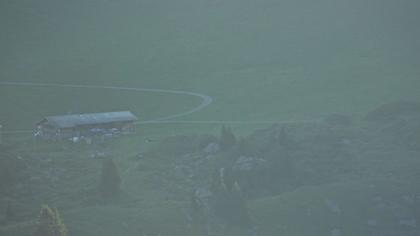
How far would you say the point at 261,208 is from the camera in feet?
188

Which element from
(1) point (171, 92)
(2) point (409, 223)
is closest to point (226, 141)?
(2) point (409, 223)

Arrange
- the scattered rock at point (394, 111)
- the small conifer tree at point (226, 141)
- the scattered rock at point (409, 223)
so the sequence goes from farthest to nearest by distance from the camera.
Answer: the scattered rock at point (394, 111), the small conifer tree at point (226, 141), the scattered rock at point (409, 223)

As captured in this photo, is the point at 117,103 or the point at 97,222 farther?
the point at 117,103

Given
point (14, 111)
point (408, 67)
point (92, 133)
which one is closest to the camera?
point (92, 133)

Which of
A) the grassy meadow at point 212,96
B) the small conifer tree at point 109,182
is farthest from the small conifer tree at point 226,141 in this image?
the small conifer tree at point 109,182

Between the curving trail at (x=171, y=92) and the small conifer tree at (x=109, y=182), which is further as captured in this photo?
the curving trail at (x=171, y=92)

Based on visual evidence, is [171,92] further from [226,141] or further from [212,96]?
[226,141]

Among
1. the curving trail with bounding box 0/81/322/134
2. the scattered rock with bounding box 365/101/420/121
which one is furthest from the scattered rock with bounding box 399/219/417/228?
the curving trail with bounding box 0/81/322/134

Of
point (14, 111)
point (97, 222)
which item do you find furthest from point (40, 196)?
point (14, 111)

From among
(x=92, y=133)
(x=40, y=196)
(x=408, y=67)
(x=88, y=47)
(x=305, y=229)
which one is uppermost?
(x=88, y=47)

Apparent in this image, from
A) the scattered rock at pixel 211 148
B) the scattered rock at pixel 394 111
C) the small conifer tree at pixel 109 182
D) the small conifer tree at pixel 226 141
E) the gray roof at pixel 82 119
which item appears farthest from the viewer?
the scattered rock at pixel 394 111

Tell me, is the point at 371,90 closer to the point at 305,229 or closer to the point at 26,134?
the point at 26,134

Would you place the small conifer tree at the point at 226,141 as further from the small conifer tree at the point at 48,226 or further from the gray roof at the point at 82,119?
the small conifer tree at the point at 48,226

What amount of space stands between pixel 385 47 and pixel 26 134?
74252mm
